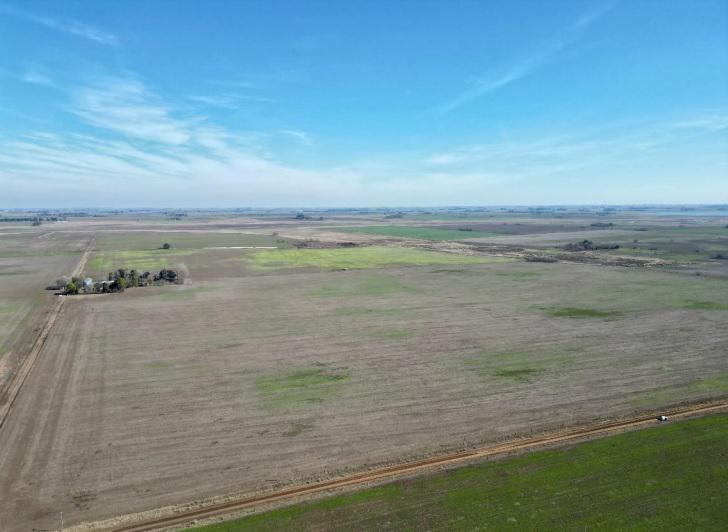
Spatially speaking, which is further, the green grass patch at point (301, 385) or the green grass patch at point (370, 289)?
the green grass patch at point (370, 289)

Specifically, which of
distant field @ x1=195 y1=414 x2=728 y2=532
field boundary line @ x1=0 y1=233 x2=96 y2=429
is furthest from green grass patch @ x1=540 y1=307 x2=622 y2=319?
field boundary line @ x1=0 y1=233 x2=96 y2=429

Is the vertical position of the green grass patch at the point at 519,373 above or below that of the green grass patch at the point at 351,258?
below

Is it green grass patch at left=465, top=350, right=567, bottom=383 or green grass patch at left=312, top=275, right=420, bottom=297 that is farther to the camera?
green grass patch at left=312, top=275, right=420, bottom=297

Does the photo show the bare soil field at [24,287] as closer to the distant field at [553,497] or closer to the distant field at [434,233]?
the distant field at [553,497]

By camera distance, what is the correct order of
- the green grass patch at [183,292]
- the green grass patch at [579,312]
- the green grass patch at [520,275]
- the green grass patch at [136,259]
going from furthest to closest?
the green grass patch at [136,259] → the green grass patch at [520,275] → the green grass patch at [183,292] → the green grass patch at [579,312]

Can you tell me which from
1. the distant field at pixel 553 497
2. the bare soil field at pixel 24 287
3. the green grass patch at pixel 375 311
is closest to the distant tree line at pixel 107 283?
the bare soil field at pixel 24 287

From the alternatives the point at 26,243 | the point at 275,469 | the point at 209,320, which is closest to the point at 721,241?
the point at 209,320

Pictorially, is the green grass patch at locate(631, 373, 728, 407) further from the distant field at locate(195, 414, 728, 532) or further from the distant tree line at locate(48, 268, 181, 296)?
the distant tree line at locate(48, 268, 181, 296)
